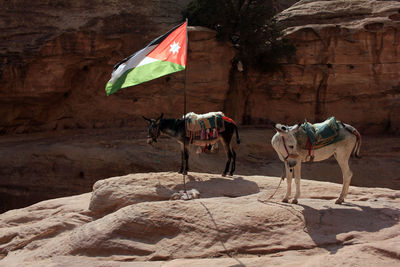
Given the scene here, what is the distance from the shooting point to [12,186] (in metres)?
17.9

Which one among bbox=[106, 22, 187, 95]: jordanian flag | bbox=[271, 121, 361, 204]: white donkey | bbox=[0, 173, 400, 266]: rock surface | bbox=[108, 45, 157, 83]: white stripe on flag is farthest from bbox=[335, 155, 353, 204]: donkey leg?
bbox=[108, 45, 157, 83]: white stripe on flag

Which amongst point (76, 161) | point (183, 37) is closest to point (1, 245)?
point (183, 37)

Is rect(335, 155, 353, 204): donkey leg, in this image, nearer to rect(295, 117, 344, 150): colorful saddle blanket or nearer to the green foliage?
rect(295, 117, 344, 150): colorful saddle blanket

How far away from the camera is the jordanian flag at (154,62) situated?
328 inches

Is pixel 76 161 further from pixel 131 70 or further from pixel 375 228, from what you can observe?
pixel 375 228

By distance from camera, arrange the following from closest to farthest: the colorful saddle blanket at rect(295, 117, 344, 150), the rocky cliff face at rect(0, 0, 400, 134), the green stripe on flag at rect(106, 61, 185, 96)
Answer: the colorful saddle blanket at rect(295, 117, 344, 150)
the green stripe on flag at rect(106, 61, 185, 96)
the rocky cliff face at rect(0, 0, 400, 134)

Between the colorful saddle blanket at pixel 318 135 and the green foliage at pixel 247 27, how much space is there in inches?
580

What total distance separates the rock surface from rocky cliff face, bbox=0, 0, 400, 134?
1365 centimetres

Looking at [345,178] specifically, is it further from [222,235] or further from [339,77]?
[339,77]

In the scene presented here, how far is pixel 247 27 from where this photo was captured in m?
22.2

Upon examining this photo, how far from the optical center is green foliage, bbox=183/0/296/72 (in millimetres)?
21766

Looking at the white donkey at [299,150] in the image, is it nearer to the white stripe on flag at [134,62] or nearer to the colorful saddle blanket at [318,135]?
the colorful saddle blanket at [318,135]

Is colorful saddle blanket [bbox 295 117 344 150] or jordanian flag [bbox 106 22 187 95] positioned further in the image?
jordanian flag [bbox 106 22 187 95]

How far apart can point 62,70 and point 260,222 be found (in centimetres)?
1709
